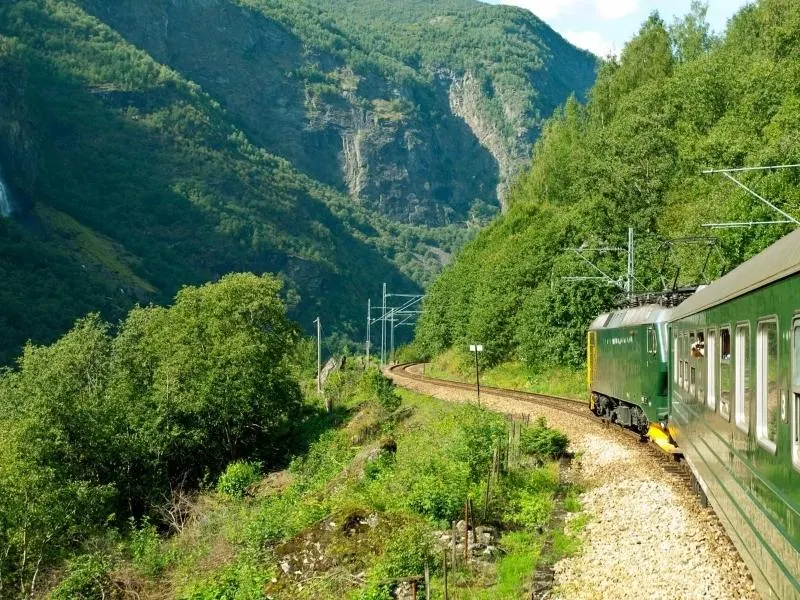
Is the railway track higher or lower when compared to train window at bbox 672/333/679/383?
lower

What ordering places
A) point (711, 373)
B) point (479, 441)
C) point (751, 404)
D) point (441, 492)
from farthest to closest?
point (479, 441) < point (441, 492) < point (711, 373) < point (751, 404)

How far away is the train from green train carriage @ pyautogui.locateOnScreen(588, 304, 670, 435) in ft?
9.24

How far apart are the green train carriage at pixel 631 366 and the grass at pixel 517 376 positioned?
1173 centimetres

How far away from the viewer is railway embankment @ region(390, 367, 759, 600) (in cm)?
1132

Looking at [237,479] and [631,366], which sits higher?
[631,366]

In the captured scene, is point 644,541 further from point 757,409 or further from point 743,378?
point 757,409

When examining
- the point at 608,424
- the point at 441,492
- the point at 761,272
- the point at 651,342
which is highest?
the point at 761,272

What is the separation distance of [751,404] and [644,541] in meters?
5.36

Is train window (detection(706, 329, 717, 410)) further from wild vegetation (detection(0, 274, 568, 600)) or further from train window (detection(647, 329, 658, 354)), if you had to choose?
train window (detection(647, 329, 658, 354))

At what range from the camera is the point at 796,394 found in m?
6.79

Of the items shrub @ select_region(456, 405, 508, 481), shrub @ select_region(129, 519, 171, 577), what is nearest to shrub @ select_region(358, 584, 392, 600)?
shrub @ select_region(456, 405, 508, 481)

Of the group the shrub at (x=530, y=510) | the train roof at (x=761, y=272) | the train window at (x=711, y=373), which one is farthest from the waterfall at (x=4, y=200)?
the train roof at (x=761, y=272)

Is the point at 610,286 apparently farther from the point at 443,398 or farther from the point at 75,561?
the point at 75,561

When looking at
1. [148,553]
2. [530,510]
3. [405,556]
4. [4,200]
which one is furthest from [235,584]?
[4,200]
